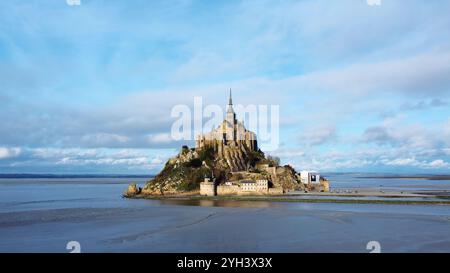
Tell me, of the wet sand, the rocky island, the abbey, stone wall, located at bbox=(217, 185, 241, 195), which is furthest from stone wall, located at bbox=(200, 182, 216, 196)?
the wet sand

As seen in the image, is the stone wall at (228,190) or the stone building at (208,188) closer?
the stone building at (208,188)

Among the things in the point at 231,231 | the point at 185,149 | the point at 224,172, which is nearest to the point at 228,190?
the point at 224,172

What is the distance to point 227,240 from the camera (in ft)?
119

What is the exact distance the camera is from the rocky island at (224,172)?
9294 cm

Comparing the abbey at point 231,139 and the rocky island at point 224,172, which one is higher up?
the abbey at point 231,139

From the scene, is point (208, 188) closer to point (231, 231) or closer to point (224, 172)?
point (224, 172)

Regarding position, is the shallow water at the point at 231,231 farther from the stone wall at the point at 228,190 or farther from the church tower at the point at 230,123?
the church tower at the point at 230,123

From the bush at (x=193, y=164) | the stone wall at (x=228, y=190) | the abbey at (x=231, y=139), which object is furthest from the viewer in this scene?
the abbey at (x=231, y=139)

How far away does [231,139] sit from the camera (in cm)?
10925

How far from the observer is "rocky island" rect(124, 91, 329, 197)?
92.9 m

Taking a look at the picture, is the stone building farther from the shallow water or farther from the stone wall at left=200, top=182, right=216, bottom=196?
the shallow water

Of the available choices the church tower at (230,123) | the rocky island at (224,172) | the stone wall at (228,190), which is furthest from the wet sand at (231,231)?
the church tower at (230,123)

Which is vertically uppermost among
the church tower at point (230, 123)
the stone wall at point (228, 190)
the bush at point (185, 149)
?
the church tower at point (230, 123)
